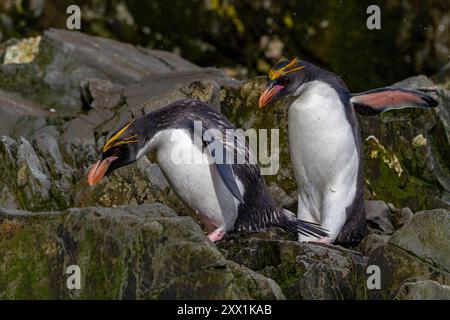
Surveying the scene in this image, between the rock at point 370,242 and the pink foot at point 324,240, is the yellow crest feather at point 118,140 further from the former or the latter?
the rock at point 370,242

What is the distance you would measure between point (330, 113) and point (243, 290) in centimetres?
205

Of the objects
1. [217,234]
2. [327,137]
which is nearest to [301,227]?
[327,137]

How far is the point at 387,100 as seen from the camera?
273 inches

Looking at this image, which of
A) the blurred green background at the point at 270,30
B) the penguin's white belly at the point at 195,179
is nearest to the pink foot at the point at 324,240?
the penguin's white belly at the point at 195,179

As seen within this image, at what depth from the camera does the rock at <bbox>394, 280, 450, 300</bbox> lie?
505 centimetres

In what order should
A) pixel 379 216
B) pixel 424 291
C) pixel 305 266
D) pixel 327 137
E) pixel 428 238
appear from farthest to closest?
pixel 379 216, pixel 327 137, pixel 428 238, pixel 305 266, pixel 424 291

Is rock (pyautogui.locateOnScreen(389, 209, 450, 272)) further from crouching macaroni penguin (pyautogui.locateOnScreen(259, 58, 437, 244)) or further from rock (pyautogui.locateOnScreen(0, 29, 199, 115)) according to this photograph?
rock (pyautogui.locateOnScreen(0, 29, 199, 115))

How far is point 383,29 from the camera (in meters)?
12.3

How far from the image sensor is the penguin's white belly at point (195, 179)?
6082 millimetres

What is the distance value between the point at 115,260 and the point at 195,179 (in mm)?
1284

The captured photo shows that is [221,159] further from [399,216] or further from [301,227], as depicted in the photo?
[399,216]

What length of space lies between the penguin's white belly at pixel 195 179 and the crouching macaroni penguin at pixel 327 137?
0.57 metres

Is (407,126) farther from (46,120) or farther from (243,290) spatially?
(243,290)
